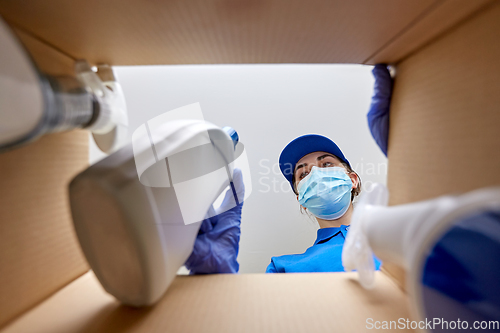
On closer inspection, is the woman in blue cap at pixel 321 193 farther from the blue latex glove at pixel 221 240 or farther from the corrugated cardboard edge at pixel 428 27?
the corrugated cardboard edge at pixel 428 27

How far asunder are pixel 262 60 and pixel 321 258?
75cm

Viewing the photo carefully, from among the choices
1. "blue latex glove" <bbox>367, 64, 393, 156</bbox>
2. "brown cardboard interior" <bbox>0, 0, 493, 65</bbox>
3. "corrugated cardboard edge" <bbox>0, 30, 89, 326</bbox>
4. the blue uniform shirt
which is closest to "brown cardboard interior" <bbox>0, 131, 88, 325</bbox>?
"corrugated cardboard edge" <bbox>0, 30, 89, 326</bbox>

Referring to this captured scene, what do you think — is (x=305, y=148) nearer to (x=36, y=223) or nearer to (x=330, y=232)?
(x=330, y=232)

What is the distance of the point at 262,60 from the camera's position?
0.58 meters

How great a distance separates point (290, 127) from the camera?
1.41 m

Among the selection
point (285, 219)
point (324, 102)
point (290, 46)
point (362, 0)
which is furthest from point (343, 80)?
point (362, 0)

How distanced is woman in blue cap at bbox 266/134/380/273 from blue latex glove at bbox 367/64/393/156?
0.49 m

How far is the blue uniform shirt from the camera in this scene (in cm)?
100

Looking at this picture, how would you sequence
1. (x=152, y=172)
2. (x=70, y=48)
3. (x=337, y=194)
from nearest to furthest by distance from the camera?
1. (x=152, y=172)
2. (x=70, y=48)
3. (x=337, y=194)

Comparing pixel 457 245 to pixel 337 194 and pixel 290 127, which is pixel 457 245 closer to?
pixel 337 194

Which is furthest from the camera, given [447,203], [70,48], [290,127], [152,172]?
[290,127]

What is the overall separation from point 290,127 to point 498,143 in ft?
3.64

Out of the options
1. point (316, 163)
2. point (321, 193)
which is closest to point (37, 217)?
point (321, 193)

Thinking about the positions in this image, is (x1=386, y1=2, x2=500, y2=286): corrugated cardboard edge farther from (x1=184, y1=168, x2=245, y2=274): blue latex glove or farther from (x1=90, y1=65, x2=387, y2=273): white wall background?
(x1=90, y1=65, x2=387, y2=273): white wall background
